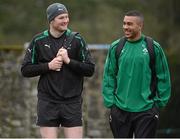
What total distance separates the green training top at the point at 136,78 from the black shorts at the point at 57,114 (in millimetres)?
360

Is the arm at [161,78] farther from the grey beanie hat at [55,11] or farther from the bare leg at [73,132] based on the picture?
the grey beanie hat at [55,11]

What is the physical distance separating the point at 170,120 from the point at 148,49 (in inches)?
476

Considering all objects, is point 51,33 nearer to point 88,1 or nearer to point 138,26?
point 138,26

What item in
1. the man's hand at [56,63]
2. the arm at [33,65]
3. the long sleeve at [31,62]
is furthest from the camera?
the long sleeve at [31,62]

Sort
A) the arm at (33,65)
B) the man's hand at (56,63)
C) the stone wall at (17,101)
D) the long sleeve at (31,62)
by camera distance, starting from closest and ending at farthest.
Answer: the man's hand at (56,63)
the arm at (33,65)
the long sleeve at (31,62)
the stone wall at (17,101)

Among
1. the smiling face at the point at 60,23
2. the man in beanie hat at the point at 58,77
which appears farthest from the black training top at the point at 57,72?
the smiling face at the point at 60,23

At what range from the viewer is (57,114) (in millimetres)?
7906

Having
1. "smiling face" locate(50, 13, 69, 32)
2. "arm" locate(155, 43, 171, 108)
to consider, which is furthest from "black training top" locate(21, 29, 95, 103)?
"arm" locate(155, 43, 171, 108)

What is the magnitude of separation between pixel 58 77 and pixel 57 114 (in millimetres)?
370

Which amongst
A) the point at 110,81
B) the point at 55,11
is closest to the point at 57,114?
the point at 110,81

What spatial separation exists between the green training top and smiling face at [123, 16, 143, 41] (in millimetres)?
79

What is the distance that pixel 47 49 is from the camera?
7.96 meters

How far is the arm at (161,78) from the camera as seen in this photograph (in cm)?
791

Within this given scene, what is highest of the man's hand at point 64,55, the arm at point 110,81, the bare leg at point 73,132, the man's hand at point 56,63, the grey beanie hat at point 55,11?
the grey beanie hat at point 55,11
